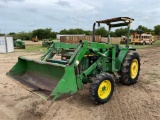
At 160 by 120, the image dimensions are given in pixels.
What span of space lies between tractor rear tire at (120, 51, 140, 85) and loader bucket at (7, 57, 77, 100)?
228cm

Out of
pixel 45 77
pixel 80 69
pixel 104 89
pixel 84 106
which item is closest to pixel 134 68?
pixel 104 89

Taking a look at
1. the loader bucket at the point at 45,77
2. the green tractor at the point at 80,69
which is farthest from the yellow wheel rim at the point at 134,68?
the loader bucket at the point at 45,77

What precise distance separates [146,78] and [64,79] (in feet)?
14.0

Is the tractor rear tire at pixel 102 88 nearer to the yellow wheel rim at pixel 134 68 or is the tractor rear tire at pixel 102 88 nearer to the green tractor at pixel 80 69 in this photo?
the green tractor at pixel 80 69

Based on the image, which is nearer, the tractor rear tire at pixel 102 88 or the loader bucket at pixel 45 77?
the loader bucket at pixel 45 77

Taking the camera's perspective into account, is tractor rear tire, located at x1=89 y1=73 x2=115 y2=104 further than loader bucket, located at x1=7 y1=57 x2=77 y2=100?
Yes

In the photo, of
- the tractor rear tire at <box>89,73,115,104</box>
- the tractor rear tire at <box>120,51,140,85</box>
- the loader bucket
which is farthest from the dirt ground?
the loader bucket

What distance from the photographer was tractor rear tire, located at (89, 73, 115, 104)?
4.60 meters

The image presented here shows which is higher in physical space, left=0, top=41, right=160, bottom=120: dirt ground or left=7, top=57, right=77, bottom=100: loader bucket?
left=7, top=57, right=77, bottom=100: loader bucket

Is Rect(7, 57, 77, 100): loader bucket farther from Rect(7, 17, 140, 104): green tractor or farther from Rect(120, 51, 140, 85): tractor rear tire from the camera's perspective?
Rect(120, 51, 140, 85): tractor rear tire

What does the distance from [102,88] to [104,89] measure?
0.10m

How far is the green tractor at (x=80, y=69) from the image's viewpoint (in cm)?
443

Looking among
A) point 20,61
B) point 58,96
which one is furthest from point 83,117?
point 20,61

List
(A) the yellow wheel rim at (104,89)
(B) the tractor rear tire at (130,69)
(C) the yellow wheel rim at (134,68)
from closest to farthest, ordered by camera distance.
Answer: (A) the yellow wheel rim at (104,89) → (B) the tractor rear tire at (130,69) → (C) the yellow wheel rim at (134,68)
